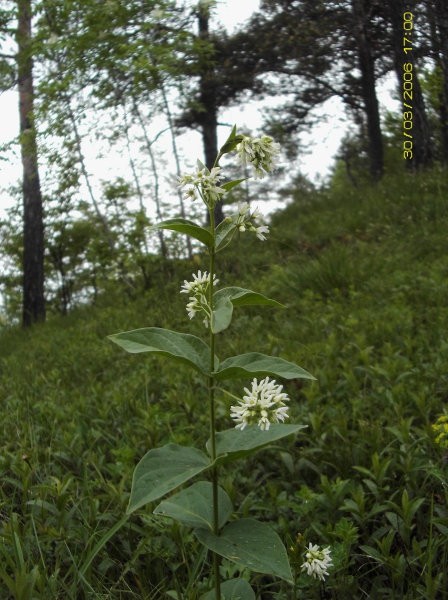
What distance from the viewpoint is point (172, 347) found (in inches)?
64.9

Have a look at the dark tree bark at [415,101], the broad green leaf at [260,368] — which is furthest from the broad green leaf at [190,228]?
the dark tree bark at [415,101]

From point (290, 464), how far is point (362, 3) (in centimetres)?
814

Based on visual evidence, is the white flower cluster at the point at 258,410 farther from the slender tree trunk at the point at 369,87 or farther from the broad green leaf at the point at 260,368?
the slender tree trunk at the point at 369,87

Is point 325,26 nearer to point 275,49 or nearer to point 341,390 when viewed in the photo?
point 275,49

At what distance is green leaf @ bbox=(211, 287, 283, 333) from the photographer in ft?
4.93

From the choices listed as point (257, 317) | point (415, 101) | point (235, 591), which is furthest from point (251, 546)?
point (415, 101)

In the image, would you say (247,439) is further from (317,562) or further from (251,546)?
(317,562)

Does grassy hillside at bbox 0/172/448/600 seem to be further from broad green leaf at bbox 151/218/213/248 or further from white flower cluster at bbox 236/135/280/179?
white flower cluster at bbox 236/135/280/179

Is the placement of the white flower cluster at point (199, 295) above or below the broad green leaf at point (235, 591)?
above

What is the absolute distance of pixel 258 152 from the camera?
163cm

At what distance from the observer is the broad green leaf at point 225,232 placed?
5.47ft

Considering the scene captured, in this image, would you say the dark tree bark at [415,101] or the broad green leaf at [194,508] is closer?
the broad green leaf at [194,508]

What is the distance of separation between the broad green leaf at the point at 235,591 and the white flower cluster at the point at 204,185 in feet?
3.81

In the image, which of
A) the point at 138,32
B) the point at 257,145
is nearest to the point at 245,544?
the point at 257,145
